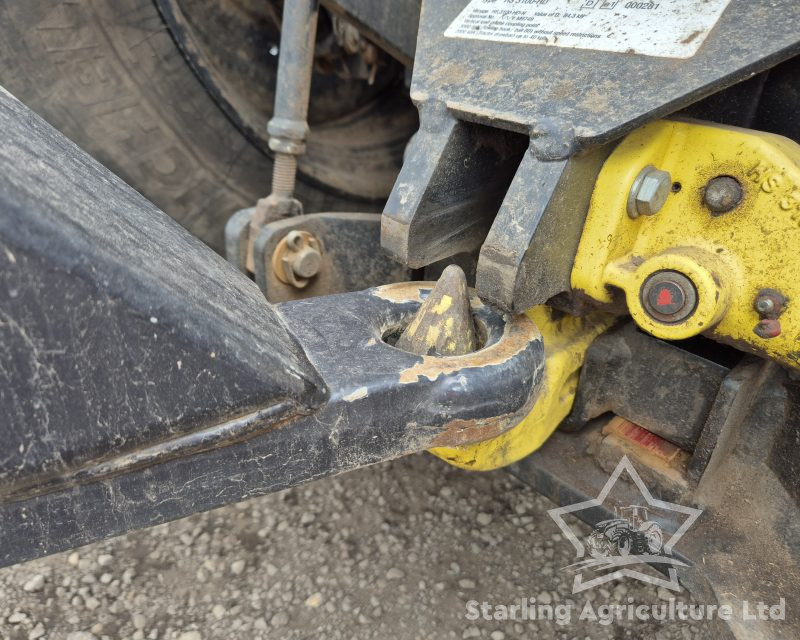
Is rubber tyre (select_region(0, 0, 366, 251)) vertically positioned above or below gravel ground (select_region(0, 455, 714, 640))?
above

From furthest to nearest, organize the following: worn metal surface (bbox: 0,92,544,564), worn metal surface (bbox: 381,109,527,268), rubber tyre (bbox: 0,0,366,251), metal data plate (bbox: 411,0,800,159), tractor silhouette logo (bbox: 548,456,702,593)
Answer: rubber tyre (bbox: 0,0,366,251)
tractor silhouette logo (bbox: 548,456,702,593)
worn metal surface (bbox: 381,109,527,268)
metal data plate (bbox: 411,0,800,159)
worn metal surface (bbox: 0,92,544,564)

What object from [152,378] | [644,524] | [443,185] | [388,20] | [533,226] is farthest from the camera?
[388,20]

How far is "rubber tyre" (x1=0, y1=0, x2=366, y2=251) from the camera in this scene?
1140mm

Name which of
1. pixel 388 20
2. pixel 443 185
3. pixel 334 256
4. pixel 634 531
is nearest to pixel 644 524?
pixel 634 531

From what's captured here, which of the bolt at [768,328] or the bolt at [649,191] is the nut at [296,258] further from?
the bolt at [768,328]

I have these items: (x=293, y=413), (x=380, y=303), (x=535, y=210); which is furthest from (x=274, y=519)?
(x=535, y=210)

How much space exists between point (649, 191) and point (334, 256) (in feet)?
2.19

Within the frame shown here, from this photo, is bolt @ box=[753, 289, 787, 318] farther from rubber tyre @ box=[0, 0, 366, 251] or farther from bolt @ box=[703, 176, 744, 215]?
rubber tyre @ box=[0, 0, 366, 251]

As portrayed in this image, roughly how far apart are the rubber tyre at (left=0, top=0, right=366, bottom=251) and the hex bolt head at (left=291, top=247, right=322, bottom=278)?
0.28 m

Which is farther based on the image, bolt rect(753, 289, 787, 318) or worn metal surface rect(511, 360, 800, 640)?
worn metal surface rect(511, 360, 800, 640)

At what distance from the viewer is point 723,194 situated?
2.62ft

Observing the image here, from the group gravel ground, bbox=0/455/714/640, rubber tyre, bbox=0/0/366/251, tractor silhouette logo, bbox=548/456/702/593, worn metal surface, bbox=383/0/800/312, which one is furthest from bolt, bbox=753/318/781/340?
rubber tyre, bbox=0/0/366/251

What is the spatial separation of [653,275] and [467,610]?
2.62 ft

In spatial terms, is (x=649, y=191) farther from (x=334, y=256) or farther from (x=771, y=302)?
(x=334, y=256)
